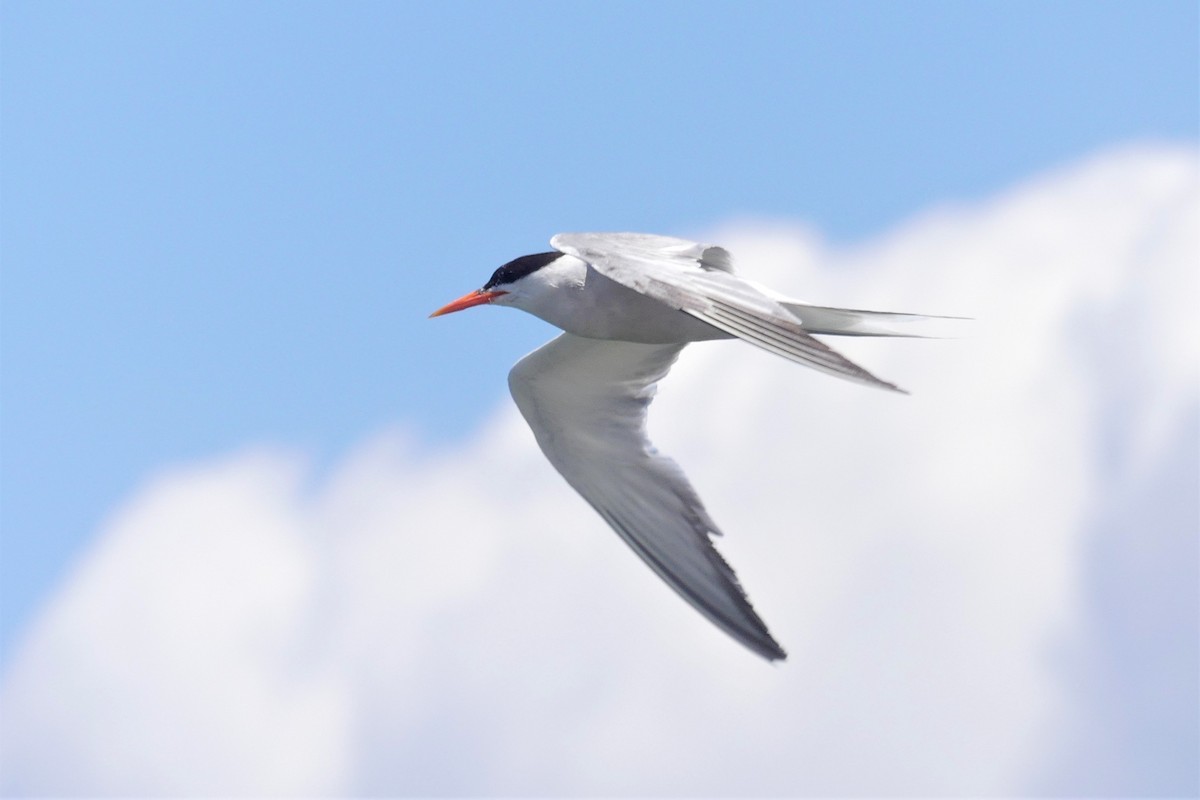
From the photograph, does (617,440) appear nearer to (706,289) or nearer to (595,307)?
(595,307)

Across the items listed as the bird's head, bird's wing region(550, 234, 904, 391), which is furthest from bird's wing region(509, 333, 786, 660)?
bird's wing region(550, 234, 904, 391)

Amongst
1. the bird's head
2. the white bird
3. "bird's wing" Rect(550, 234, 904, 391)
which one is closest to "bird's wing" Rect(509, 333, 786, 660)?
the white bird

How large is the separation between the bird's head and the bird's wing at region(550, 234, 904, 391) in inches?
21.8

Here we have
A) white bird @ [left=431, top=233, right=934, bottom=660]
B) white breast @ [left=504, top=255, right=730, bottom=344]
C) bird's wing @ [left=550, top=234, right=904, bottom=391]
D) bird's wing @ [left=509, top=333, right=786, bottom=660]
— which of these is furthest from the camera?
bird's wing @ [left=509, top=333, right=786, bottom=660]

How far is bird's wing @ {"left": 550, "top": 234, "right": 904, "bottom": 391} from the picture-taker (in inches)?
218

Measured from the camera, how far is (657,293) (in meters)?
6.16

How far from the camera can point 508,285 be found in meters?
7.92

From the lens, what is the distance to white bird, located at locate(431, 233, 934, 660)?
632 centimetres

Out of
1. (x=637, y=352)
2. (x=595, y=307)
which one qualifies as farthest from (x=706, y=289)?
(x=637, y=352)

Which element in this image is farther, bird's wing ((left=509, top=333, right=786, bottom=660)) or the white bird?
bird's wing ((left=509, top=333, right=786, bottom=660))

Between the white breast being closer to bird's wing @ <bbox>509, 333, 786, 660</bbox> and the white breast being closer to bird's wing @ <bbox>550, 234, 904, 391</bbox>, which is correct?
bird's wing @ <bbox>550, 234, 904, 391</bbox>

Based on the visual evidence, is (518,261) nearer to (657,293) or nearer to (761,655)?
(657,293)

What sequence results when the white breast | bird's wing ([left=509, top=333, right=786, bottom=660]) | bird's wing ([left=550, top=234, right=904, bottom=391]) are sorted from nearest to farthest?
bird's wing ([left=550, top=234, right=904, bottom=391]) → the white breast → bird's wing ([left=509, top=333, right=786, bottom=660])

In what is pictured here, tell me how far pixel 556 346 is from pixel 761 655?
7.20 ft
